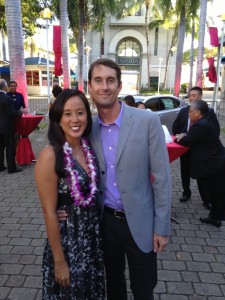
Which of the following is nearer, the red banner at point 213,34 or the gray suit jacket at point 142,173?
the gray suit jacket at point 142,173

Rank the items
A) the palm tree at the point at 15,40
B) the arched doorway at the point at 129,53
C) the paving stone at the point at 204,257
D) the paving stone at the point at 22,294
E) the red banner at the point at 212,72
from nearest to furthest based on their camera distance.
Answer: the paving stone at the point at 22,294 < the paving stone at the point at 204,257 < the palm tree at the point at 15,40 < the red banner at the point at 212,72 < the arched doorway at the point at 129,53

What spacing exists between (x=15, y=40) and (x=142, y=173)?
852 centimetres

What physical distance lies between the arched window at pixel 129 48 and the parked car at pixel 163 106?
3288 centimetres

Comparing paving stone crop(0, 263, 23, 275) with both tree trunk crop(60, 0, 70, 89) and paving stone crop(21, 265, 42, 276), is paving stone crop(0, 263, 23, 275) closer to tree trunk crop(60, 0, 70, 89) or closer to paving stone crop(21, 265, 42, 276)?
paving stone crop(21, 265, 42, 276)

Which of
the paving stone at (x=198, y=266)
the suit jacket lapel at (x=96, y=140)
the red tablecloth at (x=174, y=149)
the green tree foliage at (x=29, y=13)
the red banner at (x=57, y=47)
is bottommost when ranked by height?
the paving stone at (x=198, y=266)

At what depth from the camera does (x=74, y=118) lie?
1.84 meters

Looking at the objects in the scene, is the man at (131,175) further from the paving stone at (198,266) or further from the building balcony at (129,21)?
the building balcony at (129,21)

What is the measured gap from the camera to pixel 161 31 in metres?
38.0

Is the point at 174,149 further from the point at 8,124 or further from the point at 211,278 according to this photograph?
the point at 8,124

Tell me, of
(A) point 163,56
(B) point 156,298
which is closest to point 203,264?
(B) point 156,298

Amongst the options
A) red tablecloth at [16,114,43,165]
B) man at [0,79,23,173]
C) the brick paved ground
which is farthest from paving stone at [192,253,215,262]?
red tablecloth at [16,114,43,165]

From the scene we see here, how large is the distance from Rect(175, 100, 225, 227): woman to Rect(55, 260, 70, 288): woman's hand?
2.63 metres

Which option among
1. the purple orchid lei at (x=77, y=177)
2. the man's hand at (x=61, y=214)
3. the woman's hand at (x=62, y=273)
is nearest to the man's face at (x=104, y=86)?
the purple orchid lei at (x=77, y=177)

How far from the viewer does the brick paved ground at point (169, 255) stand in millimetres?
2812
